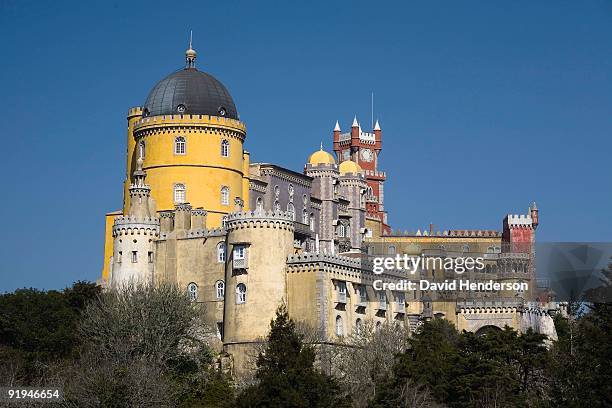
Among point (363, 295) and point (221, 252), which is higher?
point (221, 252)

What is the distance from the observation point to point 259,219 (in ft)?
283

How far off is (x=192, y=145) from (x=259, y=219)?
1182 cm

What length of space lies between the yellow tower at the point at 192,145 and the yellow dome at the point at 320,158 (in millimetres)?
14957

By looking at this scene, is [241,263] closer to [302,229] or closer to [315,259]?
[315,259]

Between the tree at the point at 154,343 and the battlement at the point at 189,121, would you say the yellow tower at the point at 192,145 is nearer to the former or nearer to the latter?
the battlement at the point at 189,121

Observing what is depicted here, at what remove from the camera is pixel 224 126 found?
96750 millimetres

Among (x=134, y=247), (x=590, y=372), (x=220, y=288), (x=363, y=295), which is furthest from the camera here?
(x=363, y=295)

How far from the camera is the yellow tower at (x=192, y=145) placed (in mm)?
95750

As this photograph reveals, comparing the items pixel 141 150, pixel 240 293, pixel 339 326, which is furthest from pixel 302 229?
pixel 240 293

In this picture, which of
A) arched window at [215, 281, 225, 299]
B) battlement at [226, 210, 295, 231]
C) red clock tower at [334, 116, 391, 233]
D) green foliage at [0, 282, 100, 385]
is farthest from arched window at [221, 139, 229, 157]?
red clock tower at [334, 116, 391, 233]

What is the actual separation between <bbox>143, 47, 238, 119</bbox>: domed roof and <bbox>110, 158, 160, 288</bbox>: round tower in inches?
334

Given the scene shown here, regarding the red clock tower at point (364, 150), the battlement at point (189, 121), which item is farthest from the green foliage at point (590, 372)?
the red clock tower at point (364, 150)

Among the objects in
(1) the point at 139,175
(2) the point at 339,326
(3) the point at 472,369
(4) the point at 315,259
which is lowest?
(3) the point at 472,369

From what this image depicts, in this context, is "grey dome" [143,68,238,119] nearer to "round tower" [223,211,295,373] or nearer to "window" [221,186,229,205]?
"window" [221,186,229,205]
